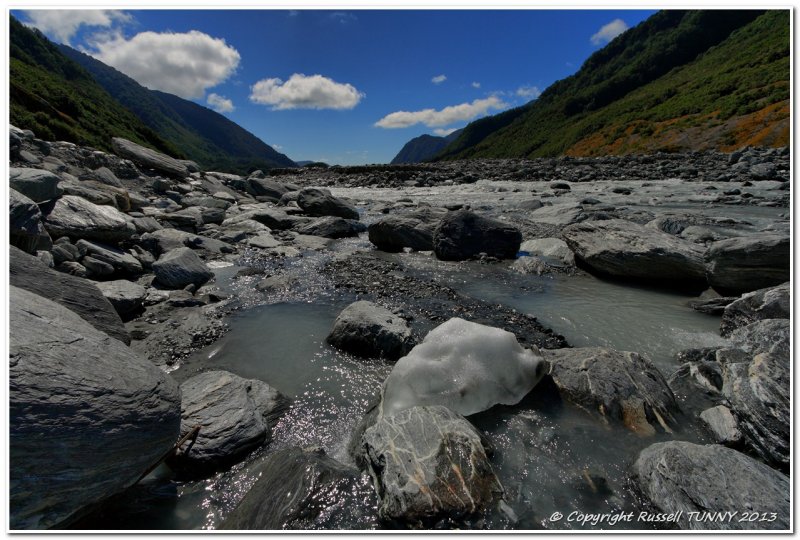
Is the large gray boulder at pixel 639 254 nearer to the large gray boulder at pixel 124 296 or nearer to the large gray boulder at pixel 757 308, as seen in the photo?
the large gray boulder at pixel 757 308

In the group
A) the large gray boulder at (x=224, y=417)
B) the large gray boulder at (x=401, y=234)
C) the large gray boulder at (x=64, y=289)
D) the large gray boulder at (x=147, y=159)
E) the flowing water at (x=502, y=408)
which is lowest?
the flowing water at (x=502, y=408)

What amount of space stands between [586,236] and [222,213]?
13203 mm

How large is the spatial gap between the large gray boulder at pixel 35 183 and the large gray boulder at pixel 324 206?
9603 millimetres

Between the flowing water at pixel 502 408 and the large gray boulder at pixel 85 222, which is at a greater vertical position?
the large gray boulder at pixel 85 222

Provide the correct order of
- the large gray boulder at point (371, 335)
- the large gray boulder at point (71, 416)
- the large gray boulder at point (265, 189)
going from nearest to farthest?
1. the large gray boulder at point (71, 416)
2. the large gray boulder at point (371, 335)
3. the large gray boulder at point (265, 189)

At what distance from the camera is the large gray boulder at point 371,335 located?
5688 millimetres

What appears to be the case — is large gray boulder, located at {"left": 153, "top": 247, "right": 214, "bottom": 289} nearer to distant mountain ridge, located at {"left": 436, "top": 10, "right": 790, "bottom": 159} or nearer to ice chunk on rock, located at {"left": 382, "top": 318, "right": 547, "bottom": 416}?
ice chunk on rock, located at {"left": 382, "top": 318, "right": 547, "bottom": 416}

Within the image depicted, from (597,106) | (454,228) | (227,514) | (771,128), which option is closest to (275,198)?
(454,228)

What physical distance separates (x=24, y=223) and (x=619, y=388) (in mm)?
8723

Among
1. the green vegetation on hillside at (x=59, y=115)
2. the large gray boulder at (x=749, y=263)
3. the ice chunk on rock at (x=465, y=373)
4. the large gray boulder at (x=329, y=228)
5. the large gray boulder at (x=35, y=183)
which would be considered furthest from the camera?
the green vegetation on hillside at (x=59, y=115)

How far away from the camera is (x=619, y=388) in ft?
14.1

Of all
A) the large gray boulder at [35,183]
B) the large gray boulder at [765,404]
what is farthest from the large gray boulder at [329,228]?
the large gray boulder at [765,404]
